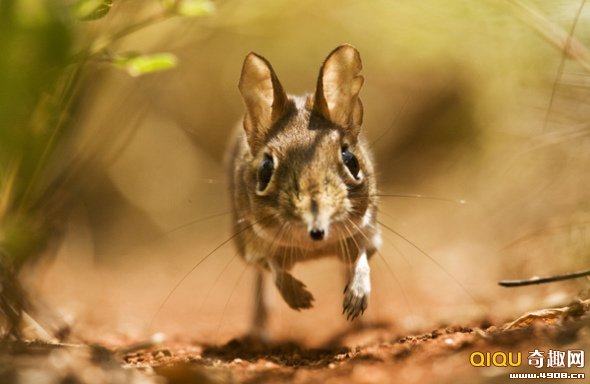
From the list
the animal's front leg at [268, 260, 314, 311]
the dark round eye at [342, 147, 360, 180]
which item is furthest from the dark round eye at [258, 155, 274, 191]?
the animal's front leg at [268, 260, 314, 311]

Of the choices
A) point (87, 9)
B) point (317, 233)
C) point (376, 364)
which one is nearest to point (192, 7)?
point (87, 9)

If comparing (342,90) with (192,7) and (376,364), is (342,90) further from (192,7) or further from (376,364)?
(376,364)

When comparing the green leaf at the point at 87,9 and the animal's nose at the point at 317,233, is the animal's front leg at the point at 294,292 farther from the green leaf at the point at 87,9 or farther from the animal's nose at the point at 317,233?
the green leaf at the point at 87,9

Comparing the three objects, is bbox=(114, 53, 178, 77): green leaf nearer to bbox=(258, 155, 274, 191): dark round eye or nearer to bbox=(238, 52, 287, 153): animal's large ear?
bbox=(238, 52, 287, 153): animal's large ear

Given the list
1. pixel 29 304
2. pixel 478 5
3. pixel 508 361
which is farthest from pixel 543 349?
pixel 478 5

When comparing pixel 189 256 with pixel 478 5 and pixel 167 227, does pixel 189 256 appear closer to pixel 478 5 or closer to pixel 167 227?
pixel 167 227
